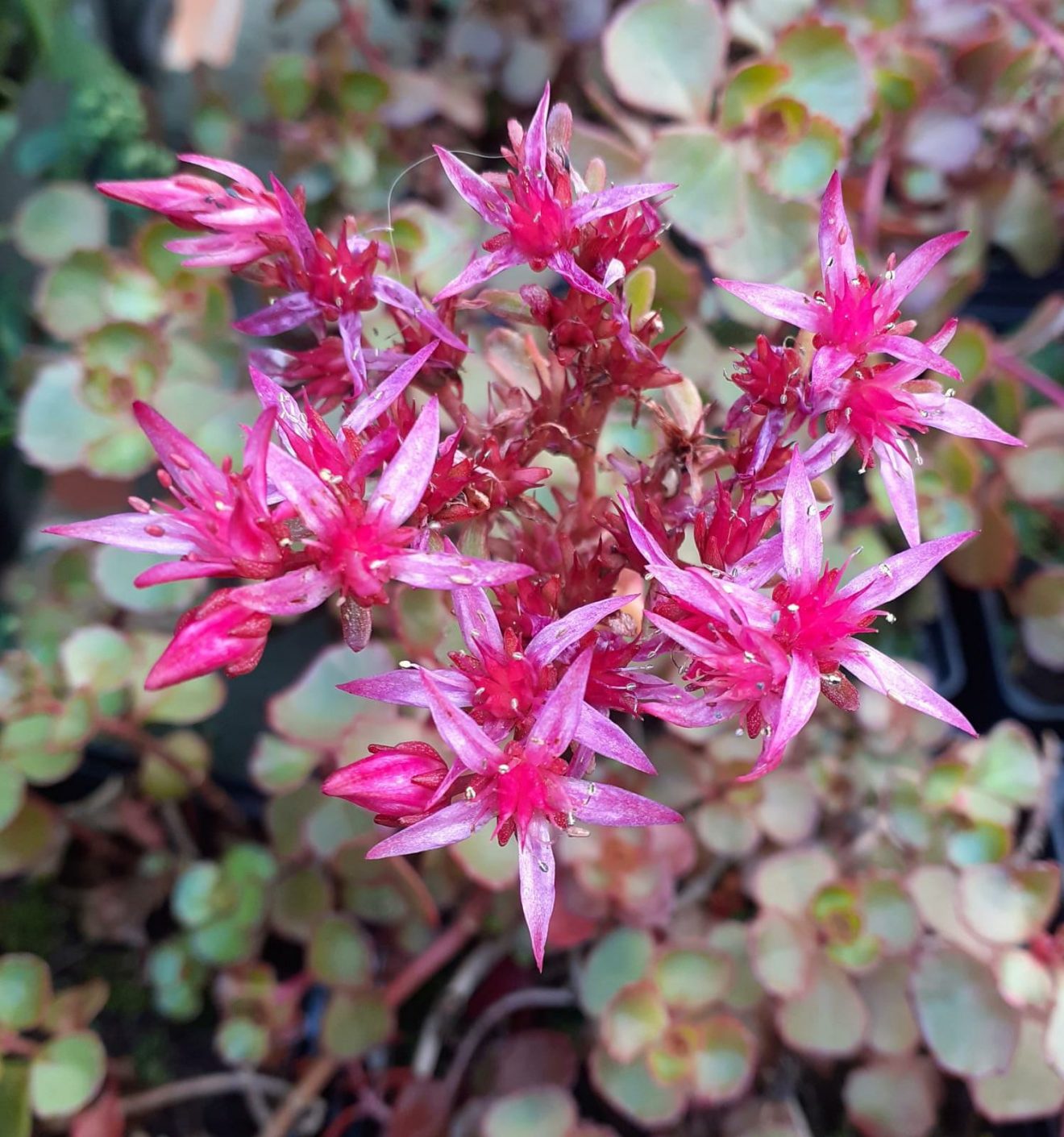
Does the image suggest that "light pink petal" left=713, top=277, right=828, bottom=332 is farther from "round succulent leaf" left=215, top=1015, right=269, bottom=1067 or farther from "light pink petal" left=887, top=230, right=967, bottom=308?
"round succulent leaf" left=215, top=1015, right=269, bottom=1067

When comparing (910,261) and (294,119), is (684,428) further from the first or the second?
(294,119)

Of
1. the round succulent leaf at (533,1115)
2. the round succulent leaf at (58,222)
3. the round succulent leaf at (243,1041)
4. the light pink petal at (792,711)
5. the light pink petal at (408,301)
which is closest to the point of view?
the light pink petal at (792,711)

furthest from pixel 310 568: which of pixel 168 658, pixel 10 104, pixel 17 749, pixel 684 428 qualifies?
pixel 10 104

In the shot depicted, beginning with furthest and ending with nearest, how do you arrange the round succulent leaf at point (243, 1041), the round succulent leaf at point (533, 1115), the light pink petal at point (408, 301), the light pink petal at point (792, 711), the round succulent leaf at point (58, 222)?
the round succulent leaf at point (58, 222) < the round succulent leaf at point (243, 1041) < the round succulent leaf at point (533, 1115) < the light pink petal at point (408, 301) < the light pink petal at point (792, 711)

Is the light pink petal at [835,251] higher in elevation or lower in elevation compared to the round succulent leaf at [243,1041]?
higher

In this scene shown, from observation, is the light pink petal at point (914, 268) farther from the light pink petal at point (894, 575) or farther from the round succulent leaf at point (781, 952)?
the round succulent leaf at point (781, 952)

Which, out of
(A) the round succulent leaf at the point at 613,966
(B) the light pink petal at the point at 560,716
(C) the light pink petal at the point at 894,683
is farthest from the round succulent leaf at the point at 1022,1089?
(B) the light pink petal at the point at 560,716

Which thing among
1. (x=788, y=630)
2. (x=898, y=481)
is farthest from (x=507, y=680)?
(x=898, y=481)

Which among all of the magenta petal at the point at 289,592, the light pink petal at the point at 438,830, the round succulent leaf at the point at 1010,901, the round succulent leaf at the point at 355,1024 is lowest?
the round succulent leaf at the point at 355,1024
